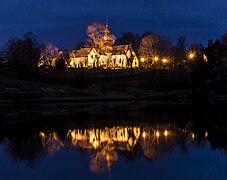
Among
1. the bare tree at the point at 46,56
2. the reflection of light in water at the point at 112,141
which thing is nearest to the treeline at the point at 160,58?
the bare tree at the point at 46,56

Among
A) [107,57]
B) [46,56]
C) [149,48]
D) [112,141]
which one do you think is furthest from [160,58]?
[112,141]

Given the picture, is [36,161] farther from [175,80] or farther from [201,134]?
[175,80]

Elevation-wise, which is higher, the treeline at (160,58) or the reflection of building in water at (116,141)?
the treeline at (160,58)

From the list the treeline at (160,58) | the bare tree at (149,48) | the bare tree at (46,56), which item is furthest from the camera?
the bare tree at (46,56)

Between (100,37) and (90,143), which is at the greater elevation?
(100,37)

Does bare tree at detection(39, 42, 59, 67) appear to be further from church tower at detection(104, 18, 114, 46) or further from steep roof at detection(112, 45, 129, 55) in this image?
steep roof at detection(112, 45, 129, 55)

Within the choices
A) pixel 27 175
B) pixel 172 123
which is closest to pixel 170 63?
pixel 172 123

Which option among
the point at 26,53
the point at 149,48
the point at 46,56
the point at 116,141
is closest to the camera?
the point at 116,141

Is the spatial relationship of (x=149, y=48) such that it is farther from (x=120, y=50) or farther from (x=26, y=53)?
(x=26, y=53)

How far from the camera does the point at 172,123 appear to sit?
138ft

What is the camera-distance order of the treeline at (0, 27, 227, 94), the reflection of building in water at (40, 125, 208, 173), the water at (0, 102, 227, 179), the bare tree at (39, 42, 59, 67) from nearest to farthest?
1. the water at (0, 102, 227, 179)
2. the reflection of building in water at (40, 125, 208, 173)
3. the treeline at (0, 27, 227, 94)
4. the bare tree at (39, 42, 59, 67)

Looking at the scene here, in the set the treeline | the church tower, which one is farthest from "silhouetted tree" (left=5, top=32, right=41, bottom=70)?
the church tower

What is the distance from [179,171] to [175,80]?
104231 mm

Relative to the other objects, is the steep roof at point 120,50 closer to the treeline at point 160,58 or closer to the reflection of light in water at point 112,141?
the treeline at point 160,58
